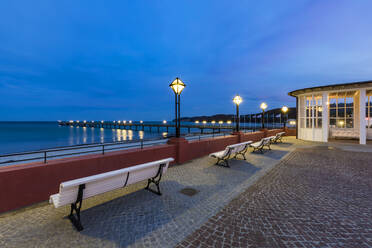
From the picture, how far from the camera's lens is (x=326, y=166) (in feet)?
20.7

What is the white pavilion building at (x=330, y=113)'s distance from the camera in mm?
12391

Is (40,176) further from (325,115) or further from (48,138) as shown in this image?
(48,138)

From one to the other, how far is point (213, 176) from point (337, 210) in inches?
116

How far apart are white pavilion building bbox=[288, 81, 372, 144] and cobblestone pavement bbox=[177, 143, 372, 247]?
9.30 metres

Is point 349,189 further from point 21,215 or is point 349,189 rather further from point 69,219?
point 21,215

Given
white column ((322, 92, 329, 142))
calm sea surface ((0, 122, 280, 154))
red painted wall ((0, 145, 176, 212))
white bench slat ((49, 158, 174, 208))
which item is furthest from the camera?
calm sea surface ((0, 122, 280, 154))

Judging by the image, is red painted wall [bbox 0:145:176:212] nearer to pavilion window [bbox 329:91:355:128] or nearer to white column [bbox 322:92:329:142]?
white column [bbox 322:92:329:142]

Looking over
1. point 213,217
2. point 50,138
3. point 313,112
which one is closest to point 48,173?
point 213,217

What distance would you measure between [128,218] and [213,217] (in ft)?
5.32

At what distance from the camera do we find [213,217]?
10.2 feet

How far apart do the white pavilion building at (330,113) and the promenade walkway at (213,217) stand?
9530mm

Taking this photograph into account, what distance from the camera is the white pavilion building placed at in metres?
12.4

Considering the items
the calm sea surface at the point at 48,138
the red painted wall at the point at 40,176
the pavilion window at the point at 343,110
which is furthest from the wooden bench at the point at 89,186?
the calm sea surface at the point at 48,138

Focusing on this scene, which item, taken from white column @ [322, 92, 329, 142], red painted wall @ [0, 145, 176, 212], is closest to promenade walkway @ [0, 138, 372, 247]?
red painted wall @ [0, 145, 176, 212]
